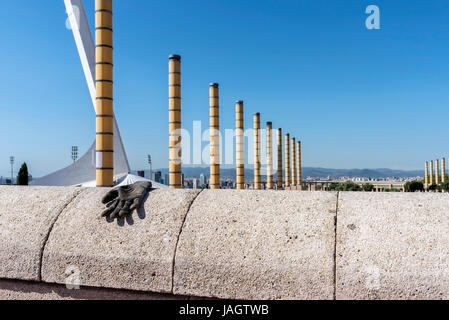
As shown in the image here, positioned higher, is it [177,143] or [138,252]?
[177,143]

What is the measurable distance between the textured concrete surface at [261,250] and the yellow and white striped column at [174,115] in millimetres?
11671

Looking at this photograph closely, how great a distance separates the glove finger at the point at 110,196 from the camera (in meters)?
3.61

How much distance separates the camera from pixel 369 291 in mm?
2623

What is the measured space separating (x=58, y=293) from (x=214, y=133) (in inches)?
602

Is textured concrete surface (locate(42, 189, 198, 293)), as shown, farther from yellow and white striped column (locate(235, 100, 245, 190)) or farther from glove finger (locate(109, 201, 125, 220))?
yellow and white striped column (locate(235, 100, 245, 190))

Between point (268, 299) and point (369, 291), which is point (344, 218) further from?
point (268, 299)

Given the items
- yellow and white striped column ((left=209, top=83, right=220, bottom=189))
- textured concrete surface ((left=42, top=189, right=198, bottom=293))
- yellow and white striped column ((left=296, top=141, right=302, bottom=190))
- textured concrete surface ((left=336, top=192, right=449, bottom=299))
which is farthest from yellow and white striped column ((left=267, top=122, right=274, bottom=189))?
textured concrete surface ((left=336, top=192, right=449, bottom=299))

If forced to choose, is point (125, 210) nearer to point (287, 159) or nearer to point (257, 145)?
point (257, 145)

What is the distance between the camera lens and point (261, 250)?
291cm

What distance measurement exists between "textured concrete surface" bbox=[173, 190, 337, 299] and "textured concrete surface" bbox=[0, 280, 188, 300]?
34cm

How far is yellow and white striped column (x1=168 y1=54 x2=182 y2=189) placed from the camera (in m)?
14.7
